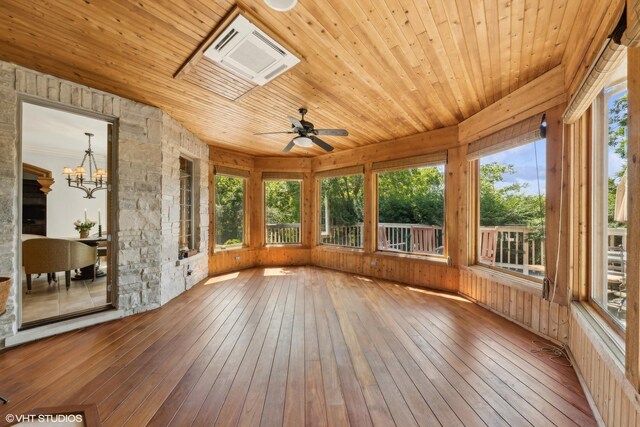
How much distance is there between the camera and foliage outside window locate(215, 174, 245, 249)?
5.66 metres

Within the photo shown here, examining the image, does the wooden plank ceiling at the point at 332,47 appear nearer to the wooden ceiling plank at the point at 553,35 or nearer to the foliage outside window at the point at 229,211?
the wooden ceiling plank at the point at 553,35

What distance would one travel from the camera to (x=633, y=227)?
1.33 metres

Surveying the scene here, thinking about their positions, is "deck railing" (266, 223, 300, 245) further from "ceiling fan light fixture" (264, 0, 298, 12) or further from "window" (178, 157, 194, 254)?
"ceiling fan light fixture" (264, 0, 298, 12)

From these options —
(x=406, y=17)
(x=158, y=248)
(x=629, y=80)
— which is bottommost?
(x=158, y=248)

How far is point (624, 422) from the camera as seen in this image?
1.31 m

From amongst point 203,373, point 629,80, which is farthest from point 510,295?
point 203,373

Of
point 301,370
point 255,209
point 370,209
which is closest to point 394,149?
point 370,209

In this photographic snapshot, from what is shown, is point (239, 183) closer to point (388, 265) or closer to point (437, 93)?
point (388, 265)

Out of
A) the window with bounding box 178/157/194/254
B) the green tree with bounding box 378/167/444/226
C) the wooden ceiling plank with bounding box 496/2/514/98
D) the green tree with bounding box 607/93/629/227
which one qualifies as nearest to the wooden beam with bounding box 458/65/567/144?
the wooden ceiling plank with bounding box 496/2/514/98

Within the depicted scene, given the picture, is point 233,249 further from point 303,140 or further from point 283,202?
point 303,140

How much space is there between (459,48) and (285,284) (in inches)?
159

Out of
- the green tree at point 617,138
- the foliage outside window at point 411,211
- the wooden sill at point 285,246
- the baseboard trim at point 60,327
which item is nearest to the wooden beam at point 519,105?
the green tree at point 617,138

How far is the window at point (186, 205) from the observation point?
4.68 meters

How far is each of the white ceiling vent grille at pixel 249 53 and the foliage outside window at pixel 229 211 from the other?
3.41 m
